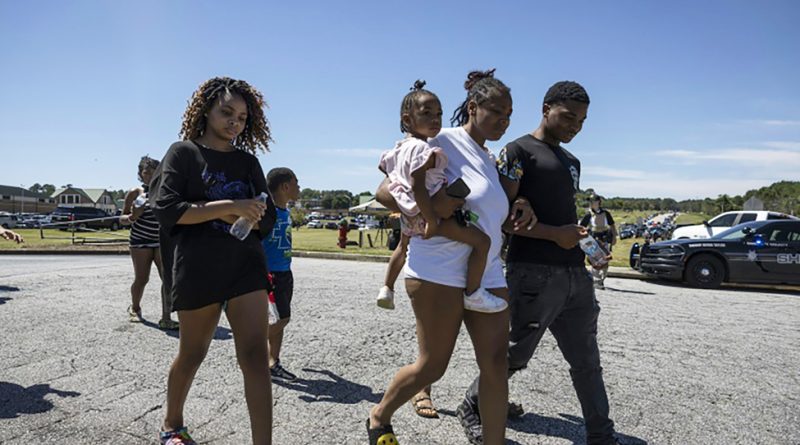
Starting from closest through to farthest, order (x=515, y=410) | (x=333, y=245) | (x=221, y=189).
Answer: (x=221, y=189) → (x=515, y=410) → (x=333, y=245)

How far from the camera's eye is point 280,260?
4.22m

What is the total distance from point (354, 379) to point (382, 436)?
4.86ft

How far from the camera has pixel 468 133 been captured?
272 centimetres

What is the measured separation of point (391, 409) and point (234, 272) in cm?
103

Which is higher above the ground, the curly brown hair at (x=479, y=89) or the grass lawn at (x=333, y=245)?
the curly brown hair at (x=479, y=89)

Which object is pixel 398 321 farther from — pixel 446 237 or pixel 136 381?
pixel 446 237

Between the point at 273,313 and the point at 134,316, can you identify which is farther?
the point at 134,316

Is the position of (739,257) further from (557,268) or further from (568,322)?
(557,268)

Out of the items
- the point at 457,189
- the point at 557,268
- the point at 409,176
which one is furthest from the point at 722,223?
the point at 409,176

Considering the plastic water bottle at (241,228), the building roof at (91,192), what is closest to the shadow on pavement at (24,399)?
the plastic water bottle at (241,228)

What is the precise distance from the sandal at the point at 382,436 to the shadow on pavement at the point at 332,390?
0.93 metres

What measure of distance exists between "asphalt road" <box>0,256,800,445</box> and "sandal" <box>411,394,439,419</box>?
0.07m

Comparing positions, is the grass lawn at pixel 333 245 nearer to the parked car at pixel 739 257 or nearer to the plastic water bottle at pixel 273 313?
the parked car at pixel 739 257

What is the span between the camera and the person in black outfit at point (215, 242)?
2.44 metres
